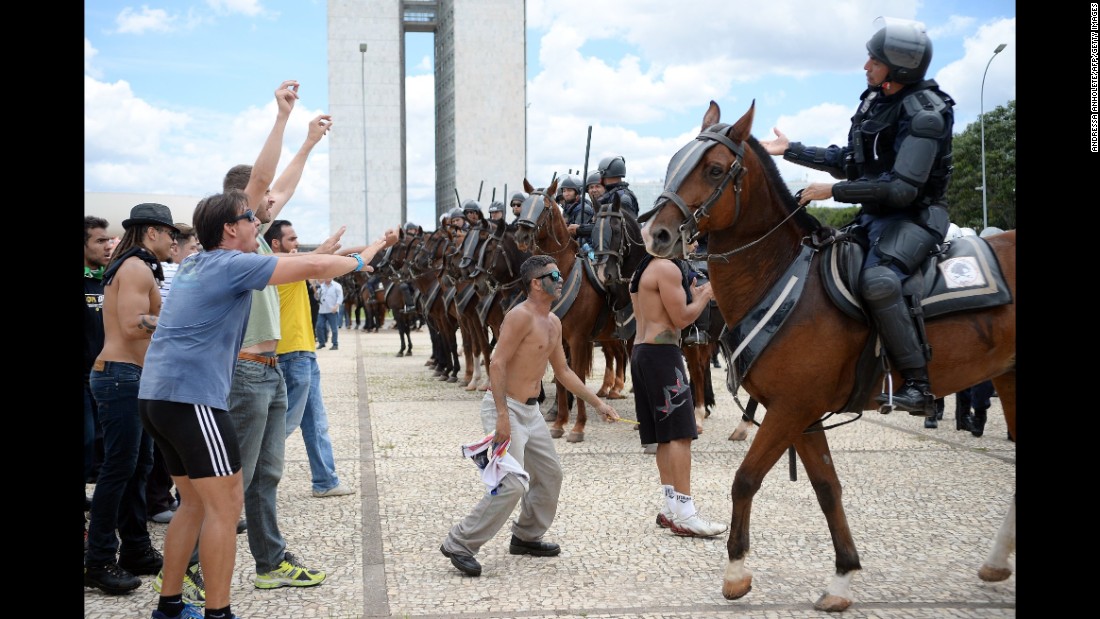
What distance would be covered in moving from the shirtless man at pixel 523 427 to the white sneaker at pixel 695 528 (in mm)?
936

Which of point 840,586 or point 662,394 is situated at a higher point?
point 662,394

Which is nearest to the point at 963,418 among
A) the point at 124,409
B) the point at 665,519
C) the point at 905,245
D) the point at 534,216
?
the point at 534,216

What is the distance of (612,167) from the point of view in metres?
12.0

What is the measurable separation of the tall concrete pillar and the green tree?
4116cm

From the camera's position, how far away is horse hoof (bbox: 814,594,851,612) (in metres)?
4.84

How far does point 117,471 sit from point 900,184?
4.77m

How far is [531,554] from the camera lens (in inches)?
236

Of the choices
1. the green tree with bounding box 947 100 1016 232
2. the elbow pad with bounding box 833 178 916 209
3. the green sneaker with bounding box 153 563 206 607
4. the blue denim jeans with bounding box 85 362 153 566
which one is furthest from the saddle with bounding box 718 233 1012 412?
the green tree with bounding box 947 100 1016 232

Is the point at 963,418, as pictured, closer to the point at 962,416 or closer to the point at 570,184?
the point at 962,416

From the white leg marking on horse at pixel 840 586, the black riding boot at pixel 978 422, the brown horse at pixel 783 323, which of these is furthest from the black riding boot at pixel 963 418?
the white leg marking on horse at pixel 840 586

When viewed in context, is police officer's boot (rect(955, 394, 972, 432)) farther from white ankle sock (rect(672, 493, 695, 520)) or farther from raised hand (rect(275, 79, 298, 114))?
raised hand (rect(275, 79, 298, 114))
